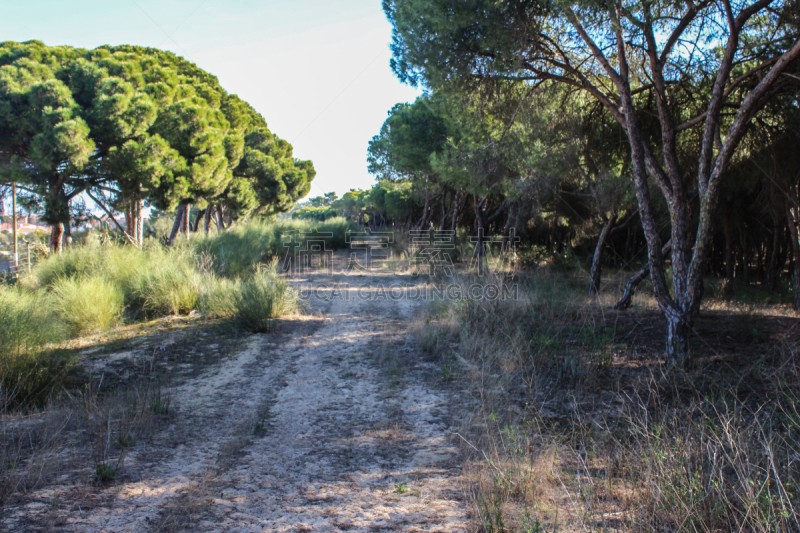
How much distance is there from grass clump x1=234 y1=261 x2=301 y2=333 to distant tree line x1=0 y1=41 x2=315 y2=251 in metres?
7.53

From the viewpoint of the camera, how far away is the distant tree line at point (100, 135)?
12.1m

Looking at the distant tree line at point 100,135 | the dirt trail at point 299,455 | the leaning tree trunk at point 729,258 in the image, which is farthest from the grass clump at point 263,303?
the leaning tree trunk at point 729,258

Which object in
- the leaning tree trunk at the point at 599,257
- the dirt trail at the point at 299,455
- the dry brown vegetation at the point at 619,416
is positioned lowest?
the dirt trail at the point at 299,455

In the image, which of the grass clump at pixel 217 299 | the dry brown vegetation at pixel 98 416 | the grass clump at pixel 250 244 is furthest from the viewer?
the grass clump at pixel 250 244

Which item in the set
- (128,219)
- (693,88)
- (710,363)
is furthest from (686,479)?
(128,219)

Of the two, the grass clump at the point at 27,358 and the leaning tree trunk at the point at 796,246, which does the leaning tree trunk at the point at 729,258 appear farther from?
the grass clump at the point at 27,358

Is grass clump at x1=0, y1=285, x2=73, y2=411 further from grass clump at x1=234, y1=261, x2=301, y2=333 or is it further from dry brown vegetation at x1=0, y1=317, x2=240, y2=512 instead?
grass clump at x1=234, y1=261, x2=301, y2=333

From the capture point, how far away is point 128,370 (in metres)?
5.28

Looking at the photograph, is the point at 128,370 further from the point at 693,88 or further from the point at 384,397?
the point at 693,88

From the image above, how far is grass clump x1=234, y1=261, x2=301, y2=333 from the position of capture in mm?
7410

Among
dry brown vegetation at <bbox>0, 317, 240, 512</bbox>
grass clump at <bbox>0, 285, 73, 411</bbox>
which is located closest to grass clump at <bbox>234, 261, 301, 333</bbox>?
dry brown vegetation at <bbox>0, 317, 240, 512</bbox>

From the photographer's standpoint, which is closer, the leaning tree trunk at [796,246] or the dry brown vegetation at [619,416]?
the dry brown vegetation at [619,416]

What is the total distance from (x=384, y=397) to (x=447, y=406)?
688 mm

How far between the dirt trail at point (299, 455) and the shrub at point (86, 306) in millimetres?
2460
